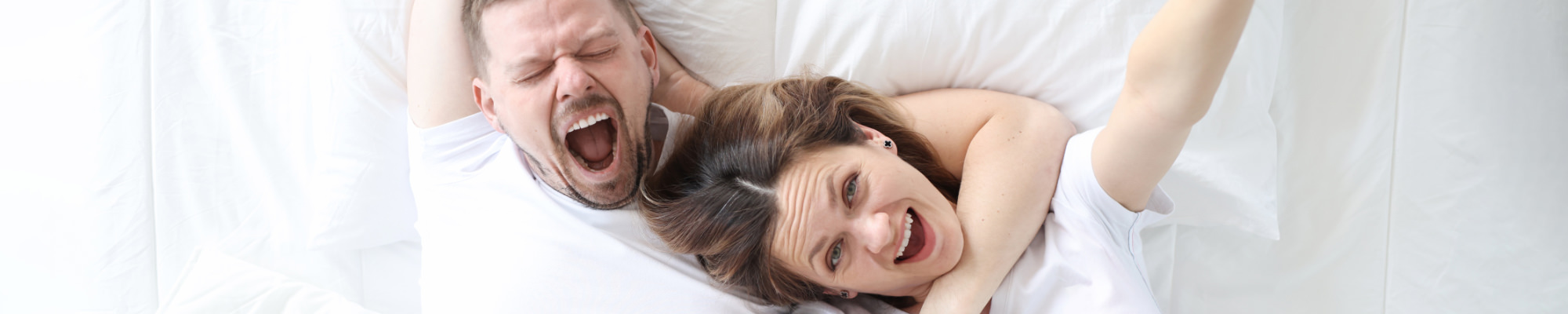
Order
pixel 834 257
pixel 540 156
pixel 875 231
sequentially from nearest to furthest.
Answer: pixel 875 231
pixel 834 257
pixel 540 156

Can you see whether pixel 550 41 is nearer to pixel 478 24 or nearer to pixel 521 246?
pixel 478 24

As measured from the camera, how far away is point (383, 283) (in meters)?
1.80

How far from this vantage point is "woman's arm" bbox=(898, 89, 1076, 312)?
4.32 feet

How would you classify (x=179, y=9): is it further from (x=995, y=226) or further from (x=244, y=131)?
(x=995, y=226)

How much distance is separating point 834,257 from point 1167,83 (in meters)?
0.59

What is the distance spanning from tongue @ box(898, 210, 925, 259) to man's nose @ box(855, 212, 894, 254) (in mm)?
97

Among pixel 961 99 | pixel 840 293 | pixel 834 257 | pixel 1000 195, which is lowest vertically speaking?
pixel 840 293

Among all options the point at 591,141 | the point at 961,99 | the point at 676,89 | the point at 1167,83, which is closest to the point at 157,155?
the point at 591,141

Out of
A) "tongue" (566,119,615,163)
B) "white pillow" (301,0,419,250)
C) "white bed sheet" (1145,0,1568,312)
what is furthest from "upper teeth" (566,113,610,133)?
"white bed sheet" (1145,0,1568,312)

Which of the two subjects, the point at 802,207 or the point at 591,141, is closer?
the point at 802,207

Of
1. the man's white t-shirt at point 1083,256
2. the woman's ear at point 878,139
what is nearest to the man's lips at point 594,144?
the woman's ear at point 878,139

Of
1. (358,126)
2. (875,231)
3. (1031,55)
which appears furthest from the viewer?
(358,126)

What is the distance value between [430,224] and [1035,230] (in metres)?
1.19

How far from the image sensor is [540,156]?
1428 mm
